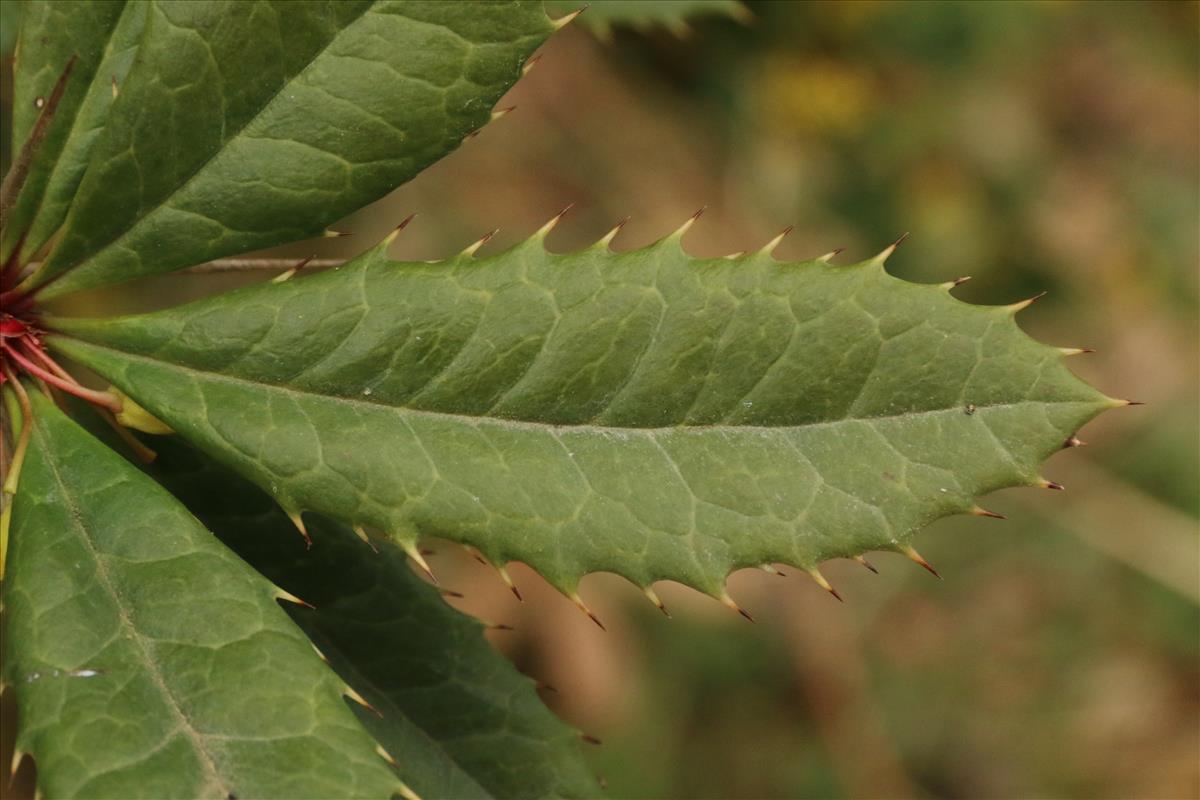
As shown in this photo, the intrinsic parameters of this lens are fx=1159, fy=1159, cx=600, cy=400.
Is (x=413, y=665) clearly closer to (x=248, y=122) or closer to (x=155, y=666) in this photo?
(x=155, y=666)

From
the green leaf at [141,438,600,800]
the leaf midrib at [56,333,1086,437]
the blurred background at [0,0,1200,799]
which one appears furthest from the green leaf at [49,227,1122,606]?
the blurred background at [0,0,1200,799]

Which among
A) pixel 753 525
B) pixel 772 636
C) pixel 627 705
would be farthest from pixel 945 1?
pixel 753 525

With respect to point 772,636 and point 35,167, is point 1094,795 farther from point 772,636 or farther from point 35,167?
point 35,167

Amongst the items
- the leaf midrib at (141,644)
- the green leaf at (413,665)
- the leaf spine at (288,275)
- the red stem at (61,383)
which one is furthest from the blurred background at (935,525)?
the leaf midrib at (141,644)

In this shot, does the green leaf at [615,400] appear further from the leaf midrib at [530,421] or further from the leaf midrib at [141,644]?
the leaf midrib at [141,644]

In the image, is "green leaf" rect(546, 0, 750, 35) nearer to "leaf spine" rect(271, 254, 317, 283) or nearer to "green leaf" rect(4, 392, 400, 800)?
"leaf spine" rect(271, 254, 317, 283)
